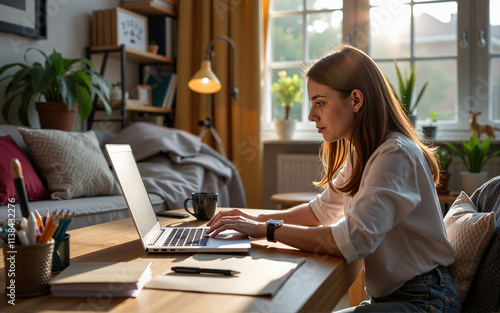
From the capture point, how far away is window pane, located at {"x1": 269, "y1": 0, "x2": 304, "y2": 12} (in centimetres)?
391

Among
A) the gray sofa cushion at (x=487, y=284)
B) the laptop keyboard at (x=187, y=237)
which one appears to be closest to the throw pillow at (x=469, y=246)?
the gray sofa cushion at (x=487, y=284)

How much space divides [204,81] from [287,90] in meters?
0.82

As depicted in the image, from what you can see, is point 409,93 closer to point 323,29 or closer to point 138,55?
point 323,29

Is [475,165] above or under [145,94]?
under

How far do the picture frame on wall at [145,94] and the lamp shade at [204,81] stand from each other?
59cm

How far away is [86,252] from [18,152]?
1412 mm

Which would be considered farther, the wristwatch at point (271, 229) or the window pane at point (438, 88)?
the window pane at point (438, 88)

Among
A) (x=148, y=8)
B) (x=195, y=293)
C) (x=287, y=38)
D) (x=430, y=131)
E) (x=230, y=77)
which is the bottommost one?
(x=195, y=293)

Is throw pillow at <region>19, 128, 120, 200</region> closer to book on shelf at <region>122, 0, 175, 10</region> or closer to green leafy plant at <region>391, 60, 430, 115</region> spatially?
book on shelf at <region>122, 0, 175, 10</region>

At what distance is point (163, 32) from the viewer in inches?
151

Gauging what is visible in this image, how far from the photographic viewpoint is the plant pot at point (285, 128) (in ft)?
12.4

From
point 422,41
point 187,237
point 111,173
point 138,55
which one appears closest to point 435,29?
point 422,41

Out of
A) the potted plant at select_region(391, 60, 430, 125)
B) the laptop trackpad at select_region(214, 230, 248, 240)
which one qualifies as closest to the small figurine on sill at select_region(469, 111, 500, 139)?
the potted plant at select_region(391, 60, 430, 125)

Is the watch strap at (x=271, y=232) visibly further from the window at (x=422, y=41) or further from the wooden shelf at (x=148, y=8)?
the wooden shelf at (x=148, y=8)
